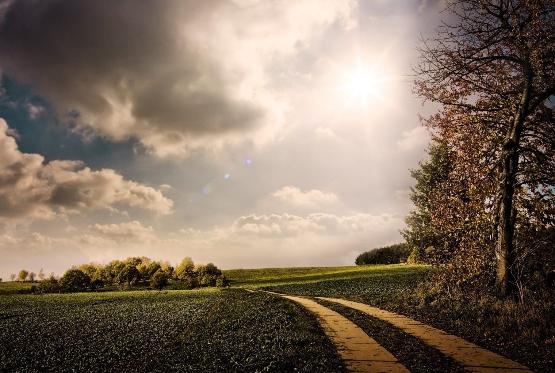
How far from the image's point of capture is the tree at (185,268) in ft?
250

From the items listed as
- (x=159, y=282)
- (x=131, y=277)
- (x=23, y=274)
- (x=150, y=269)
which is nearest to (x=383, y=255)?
(x=150, y=269)

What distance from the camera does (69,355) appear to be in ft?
44.2

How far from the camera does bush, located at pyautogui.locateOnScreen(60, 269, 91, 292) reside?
66.9 meters

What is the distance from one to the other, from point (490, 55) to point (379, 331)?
12.6 metres

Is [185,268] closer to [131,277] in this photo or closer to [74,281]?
[131,277]

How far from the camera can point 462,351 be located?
950 cm

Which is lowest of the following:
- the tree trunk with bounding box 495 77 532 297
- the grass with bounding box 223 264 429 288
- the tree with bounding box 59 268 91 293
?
the grass with bounding box 223 264 429 288

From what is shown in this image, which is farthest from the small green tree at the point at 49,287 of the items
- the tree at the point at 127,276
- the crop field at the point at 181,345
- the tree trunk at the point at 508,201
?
the tree trunk at the point at 508,201

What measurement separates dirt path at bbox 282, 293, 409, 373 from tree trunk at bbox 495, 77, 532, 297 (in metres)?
7.12

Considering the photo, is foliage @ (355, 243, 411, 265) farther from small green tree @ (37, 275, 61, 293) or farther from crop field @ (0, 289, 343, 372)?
crop field @ (0, 289, 343, 372)

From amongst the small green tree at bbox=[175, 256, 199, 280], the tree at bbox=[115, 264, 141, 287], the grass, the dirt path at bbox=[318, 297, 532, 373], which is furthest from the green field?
the small green tree at bbox=[175, 256, 199, 280]

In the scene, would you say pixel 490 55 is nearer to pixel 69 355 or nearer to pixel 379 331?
pixel 379 331

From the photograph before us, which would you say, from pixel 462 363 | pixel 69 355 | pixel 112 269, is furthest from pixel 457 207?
pixel 112 269

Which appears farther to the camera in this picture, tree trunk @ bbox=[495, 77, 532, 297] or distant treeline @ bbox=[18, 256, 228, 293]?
distant treeline @ bbox=[18, 256, 228, 293]
